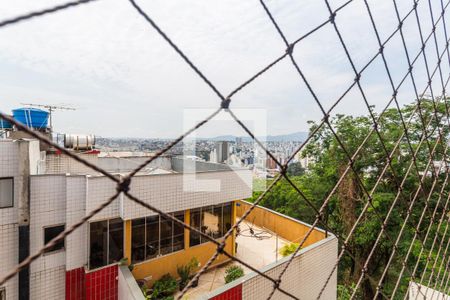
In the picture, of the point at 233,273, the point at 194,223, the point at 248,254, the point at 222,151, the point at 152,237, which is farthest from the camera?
the point at 222,151

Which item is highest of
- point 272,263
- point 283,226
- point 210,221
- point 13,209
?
point 13,209

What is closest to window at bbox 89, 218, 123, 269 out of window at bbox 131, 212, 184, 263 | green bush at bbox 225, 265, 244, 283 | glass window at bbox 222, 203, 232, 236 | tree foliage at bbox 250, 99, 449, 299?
window at bbox 131, 212, 184, 263

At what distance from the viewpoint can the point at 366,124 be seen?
812 cm

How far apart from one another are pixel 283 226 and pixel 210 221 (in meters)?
1.93

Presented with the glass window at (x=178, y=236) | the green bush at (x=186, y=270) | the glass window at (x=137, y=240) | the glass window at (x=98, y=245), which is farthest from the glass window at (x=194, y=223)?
the glass window at (x=98, y=245)

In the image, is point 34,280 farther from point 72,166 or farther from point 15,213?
point 72,166

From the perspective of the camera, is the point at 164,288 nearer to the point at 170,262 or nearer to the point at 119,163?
the point at 170,262

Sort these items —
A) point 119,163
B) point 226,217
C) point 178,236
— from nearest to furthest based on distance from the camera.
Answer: point 178,236 < point 226,217 < point 119,163

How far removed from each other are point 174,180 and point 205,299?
6.19 feet

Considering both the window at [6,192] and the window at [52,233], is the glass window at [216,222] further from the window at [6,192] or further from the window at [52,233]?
the window at [6,192]

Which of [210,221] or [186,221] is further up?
[186,221]

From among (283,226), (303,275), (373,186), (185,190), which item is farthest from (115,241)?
(373,186)

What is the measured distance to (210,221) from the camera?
4961mm

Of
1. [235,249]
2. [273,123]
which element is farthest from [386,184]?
[235,249]
